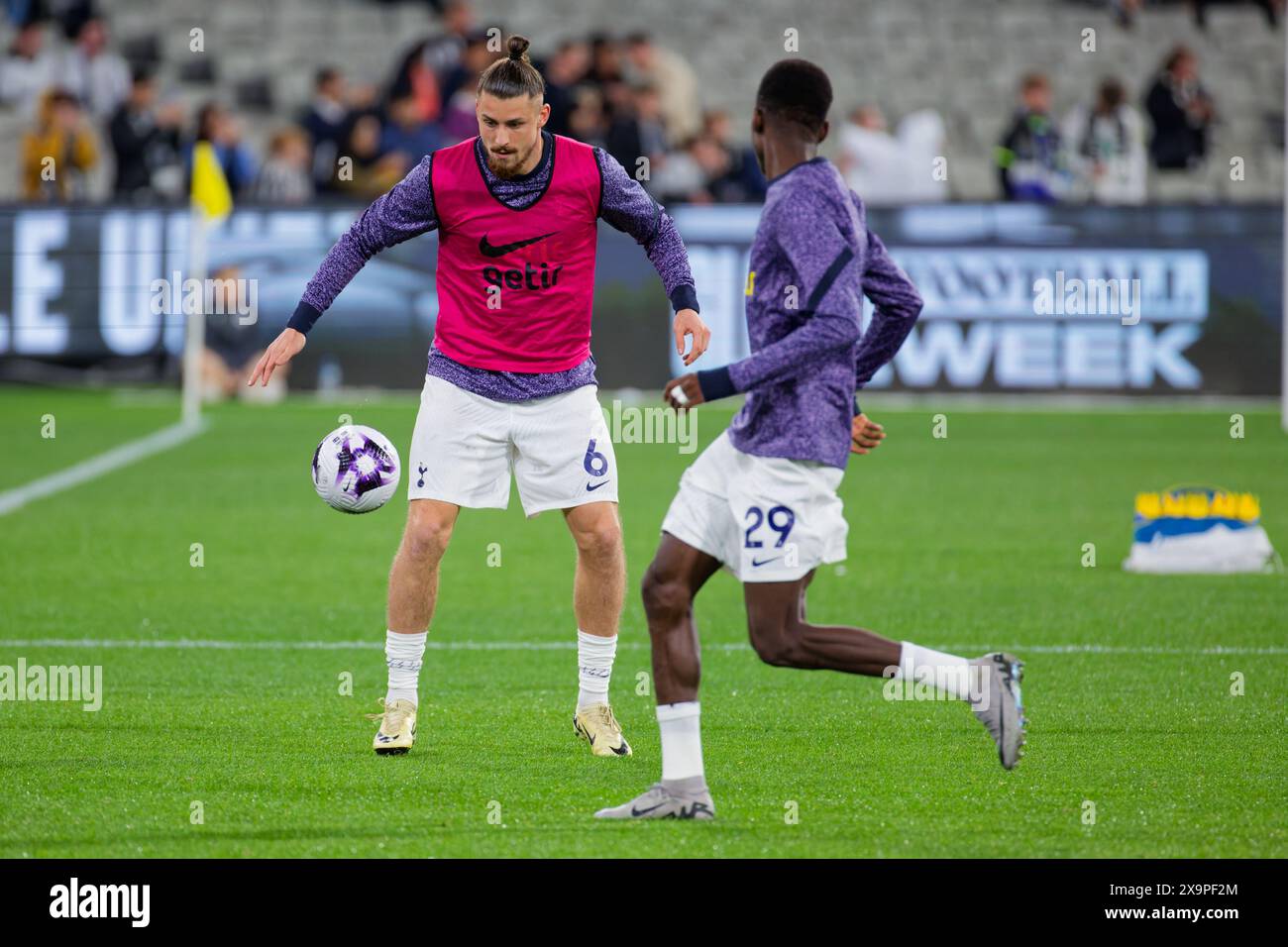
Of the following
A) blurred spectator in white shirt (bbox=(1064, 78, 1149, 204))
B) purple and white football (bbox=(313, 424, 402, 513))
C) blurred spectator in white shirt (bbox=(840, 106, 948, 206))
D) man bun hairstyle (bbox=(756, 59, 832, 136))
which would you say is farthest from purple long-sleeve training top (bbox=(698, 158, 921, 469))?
blurred spectator in white shirt (bbox=(1064, 78, 1149, 204))

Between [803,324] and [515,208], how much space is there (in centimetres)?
142

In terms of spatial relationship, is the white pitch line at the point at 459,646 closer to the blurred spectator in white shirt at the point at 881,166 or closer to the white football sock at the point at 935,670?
the white football sock at the point at 935,670

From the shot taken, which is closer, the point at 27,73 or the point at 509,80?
the point at 509,80

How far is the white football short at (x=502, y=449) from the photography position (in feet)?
22.7

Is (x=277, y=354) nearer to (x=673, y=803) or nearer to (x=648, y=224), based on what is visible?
(x=648, y=224)

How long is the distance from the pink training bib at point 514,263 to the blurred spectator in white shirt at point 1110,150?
1536 cm

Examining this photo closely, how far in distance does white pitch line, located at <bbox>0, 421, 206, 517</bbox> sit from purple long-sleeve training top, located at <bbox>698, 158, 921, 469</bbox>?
28.7ft

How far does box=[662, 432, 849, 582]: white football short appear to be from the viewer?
5.79m

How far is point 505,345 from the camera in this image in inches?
272

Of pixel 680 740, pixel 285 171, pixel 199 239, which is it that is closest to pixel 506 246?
pixel 680 740

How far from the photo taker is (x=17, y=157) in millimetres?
25969

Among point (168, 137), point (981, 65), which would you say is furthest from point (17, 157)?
point (981, 65)

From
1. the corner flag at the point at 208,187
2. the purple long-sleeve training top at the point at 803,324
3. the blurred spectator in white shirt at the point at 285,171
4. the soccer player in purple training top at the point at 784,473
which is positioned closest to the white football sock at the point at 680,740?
the soccer player in purple training top at the point at 784,473

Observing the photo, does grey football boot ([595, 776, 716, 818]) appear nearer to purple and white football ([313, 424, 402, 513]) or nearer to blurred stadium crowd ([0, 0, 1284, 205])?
purple and white football ([313, 424, 402, 513])
